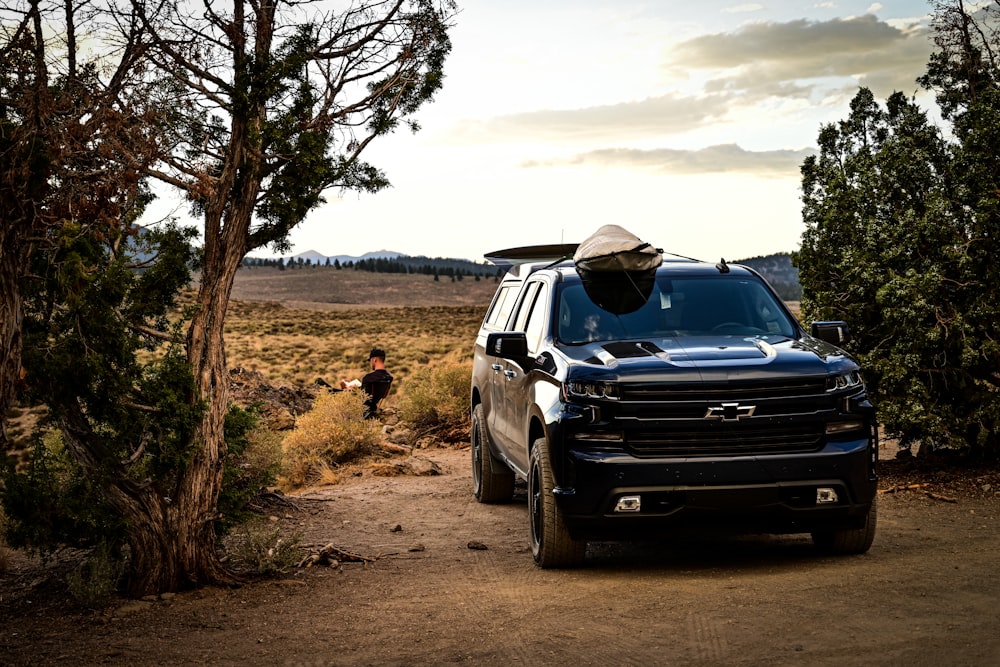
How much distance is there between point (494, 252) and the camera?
1203 centimetres

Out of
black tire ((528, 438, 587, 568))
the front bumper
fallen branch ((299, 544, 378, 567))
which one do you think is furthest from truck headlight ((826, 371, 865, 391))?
fallen branch ((299, 544, 378, 567))

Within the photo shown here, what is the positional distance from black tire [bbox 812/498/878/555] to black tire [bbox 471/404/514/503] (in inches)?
154

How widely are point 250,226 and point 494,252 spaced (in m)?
4.46

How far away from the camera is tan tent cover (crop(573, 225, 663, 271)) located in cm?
872

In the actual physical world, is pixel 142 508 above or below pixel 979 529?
above

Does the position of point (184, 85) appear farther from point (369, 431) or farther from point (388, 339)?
point (388, 339)

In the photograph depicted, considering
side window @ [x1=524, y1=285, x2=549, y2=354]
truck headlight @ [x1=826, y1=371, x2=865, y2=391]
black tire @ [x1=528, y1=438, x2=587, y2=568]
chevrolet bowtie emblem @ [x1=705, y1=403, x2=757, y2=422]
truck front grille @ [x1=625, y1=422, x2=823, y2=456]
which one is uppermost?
side window @ [x1=524, y1=285, x2=549, y2=354]

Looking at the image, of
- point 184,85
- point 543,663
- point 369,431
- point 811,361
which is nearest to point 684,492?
point 811,361

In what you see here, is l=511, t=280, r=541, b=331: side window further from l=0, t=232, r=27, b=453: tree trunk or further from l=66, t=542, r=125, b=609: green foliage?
l=0, t=232, r=27, b=453: tree trunk

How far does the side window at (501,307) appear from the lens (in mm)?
10539

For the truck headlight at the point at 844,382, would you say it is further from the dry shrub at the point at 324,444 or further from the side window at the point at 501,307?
the dry shrub at the point at 324,444

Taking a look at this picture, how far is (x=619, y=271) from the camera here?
29.1 feet

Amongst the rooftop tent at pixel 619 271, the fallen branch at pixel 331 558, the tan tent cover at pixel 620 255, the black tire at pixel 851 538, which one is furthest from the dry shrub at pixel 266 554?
the black tire at pixel 851 538

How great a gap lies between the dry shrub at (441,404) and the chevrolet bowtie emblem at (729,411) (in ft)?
38.4
